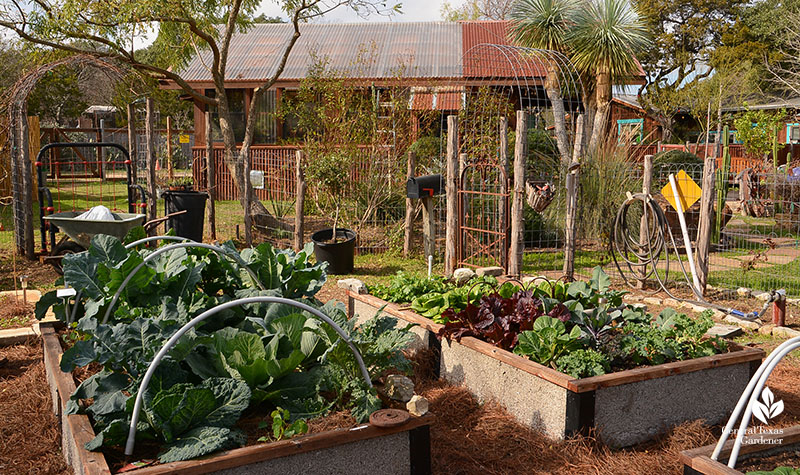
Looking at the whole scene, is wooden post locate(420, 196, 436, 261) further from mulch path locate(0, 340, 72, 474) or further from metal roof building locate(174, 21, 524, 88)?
metal roof building locate(174, 21, 524, 88)

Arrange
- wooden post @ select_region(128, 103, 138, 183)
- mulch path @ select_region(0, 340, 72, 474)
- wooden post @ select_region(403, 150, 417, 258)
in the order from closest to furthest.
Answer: mulch path @ select_region(0, 340, 72, 474) < wooden post @ select_region(403, 150, 417, 258) < wooden post @ select_region(128, 103, 138, 183)

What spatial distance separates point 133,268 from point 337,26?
61.9ft

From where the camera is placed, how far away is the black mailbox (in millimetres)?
9383

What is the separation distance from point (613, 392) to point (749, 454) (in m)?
0.83

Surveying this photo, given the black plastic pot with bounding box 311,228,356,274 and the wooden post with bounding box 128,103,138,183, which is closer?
the black plastic pot with bounding box 311,228,356,274

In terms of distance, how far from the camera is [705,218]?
24.2ft

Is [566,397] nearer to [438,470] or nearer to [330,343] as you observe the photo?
[438,470]

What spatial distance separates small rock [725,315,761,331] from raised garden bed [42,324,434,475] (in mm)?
4423

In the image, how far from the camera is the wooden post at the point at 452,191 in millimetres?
8531

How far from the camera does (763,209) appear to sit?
14234 millimetres

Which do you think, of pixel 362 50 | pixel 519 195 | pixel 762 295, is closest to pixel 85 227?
pixel 519 195

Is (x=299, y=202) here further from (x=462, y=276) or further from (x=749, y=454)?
(x=749, y=454)

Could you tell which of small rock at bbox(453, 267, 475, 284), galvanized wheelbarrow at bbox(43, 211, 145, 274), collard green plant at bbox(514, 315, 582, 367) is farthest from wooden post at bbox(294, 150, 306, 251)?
collard green plant at bbox(514, 315, 582, 367)

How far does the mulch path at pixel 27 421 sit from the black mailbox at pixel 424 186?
17.0ft
